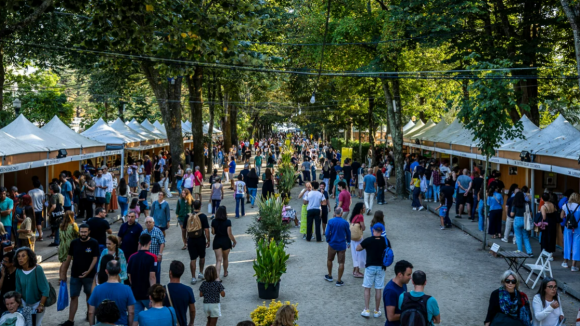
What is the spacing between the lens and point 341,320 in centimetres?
882

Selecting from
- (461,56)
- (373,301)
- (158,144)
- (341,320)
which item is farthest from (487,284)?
(158,144)

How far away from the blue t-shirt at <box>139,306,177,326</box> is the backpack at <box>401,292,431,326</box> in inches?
94.8

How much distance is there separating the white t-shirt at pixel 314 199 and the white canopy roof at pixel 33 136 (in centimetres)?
785

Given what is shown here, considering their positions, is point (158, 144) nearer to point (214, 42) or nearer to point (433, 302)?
point (214, 42)

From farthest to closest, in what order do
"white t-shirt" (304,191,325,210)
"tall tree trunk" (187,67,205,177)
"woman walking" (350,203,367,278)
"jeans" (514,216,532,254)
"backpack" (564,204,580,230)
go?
"tall tree trunk" (187,67,205,177)
"white t-shirt" (304,191,325,210)
"jeans" (514,216,532,254)
"backpack" (564,204,580,230)
"woman walking" (350,203,367,278)

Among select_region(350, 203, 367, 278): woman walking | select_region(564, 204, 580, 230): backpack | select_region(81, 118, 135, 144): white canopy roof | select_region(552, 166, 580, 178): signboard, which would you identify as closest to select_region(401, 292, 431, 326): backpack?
select_region(350, 203, 367, 278): woman walking

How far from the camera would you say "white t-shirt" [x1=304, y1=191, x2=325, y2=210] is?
569 inches

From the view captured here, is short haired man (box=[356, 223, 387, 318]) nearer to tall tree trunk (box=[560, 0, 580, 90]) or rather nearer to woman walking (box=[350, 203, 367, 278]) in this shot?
woman walking (box=[350, 203, 367, 278])

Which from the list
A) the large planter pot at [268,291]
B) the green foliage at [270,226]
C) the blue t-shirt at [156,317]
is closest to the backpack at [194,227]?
the large planter pot at [268,291]

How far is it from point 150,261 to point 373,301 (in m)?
4.26

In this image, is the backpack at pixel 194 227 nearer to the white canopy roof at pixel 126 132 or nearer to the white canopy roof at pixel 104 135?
the white canopy roof at pixel 104 135

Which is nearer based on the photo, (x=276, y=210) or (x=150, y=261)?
(x=150, y=261)

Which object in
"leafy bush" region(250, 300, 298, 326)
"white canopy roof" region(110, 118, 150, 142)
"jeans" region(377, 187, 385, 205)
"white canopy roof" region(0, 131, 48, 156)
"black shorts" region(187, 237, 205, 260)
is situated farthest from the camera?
"white canopy roof" region(110, 118, 150, 142)

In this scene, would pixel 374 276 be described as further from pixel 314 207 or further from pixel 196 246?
pixel 314 207
